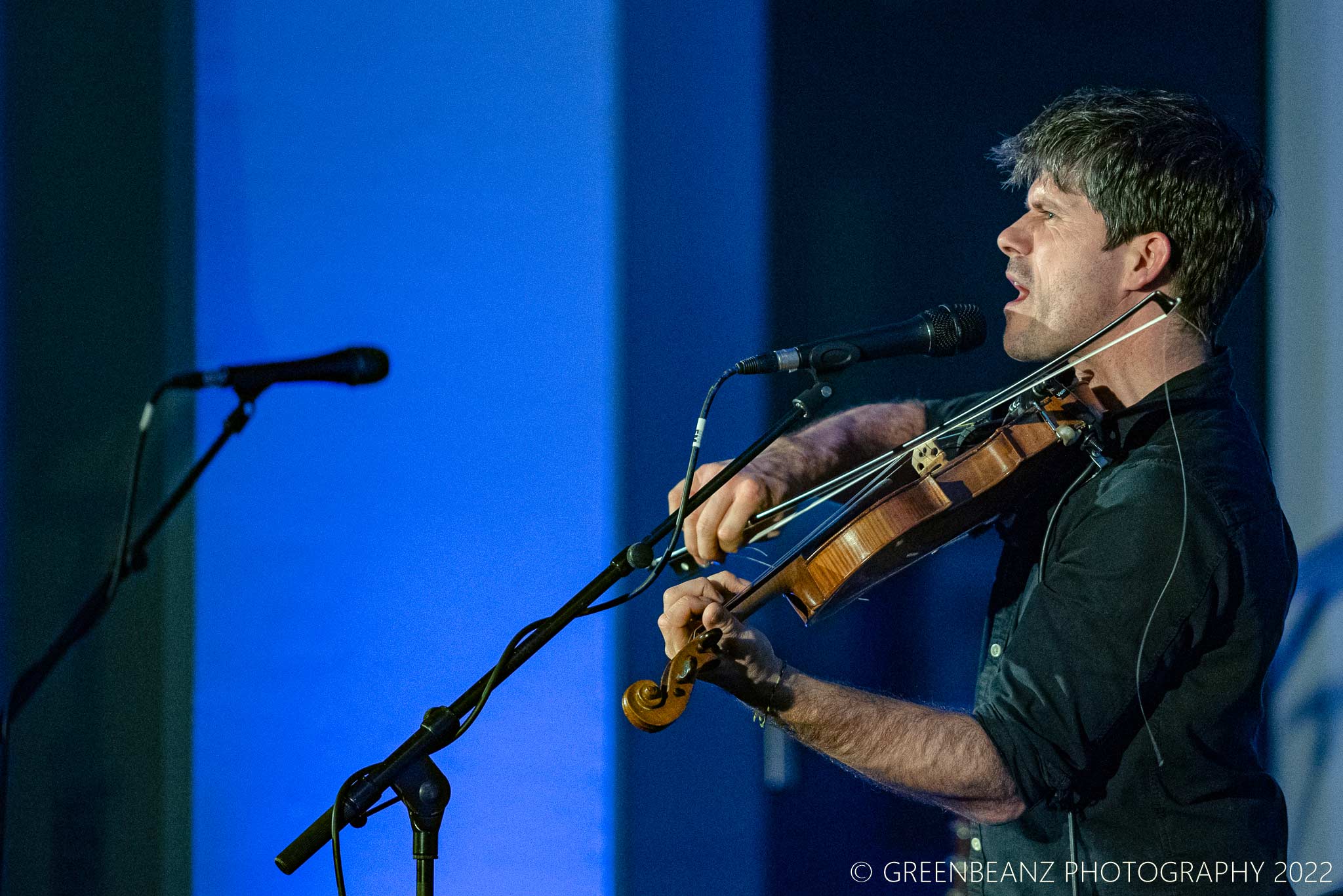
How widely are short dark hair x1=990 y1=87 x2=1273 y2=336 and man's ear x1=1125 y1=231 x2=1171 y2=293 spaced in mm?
12

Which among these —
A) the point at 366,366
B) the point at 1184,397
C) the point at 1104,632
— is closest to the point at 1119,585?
the point at 1104,632

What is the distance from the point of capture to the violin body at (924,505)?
1.64 m

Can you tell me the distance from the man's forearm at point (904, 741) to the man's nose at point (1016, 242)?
0.77 m

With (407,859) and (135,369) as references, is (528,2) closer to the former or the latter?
(135,369)

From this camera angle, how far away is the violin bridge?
1691 millimetres

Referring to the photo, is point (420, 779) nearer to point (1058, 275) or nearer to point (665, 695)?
point (665, 695)

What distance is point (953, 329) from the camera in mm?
1555

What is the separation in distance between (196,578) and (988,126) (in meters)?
2.11

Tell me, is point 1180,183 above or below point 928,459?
above

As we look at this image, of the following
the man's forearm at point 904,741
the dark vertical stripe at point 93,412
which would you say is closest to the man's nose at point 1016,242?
the man's forearm at point 904,741

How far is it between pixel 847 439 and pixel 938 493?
0.50 meters

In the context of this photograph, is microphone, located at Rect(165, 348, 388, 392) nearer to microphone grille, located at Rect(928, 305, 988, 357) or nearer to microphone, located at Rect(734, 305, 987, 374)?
microphone, located at Rect(734, 305, 987, 374)

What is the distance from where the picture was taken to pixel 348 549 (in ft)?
8.74

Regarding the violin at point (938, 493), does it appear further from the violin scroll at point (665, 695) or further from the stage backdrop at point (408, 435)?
the stage backdrop at point (408, 435)
